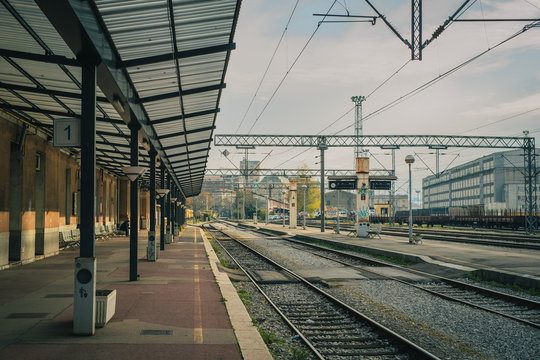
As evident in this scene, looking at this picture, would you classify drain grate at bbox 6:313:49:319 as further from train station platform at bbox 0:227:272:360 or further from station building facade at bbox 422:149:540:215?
station building facade at bbox 422:149:540:215

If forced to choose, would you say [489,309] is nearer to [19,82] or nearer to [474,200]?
[19,82]

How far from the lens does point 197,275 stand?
13.9 meters

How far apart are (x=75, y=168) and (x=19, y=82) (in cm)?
1519

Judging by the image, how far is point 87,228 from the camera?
734cm

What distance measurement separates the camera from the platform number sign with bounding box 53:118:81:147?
7.57m

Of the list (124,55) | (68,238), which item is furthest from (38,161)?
(124,55)

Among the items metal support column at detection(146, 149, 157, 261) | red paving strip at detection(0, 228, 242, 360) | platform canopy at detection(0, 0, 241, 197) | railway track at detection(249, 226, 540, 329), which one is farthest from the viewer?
metal support column at detection(146, 149, 157, 261)

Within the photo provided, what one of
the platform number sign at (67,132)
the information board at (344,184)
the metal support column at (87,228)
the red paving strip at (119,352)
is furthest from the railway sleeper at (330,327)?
the information board at (344,184)

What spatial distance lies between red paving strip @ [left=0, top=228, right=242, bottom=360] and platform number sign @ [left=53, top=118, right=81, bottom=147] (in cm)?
280

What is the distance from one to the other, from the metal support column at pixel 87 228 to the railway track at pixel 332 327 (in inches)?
129

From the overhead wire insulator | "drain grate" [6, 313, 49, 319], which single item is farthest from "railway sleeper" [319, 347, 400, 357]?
the overhead wire insulator

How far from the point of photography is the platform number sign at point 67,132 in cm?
757

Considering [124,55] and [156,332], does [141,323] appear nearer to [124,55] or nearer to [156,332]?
[156,332]

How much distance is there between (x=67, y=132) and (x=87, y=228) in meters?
1.55
